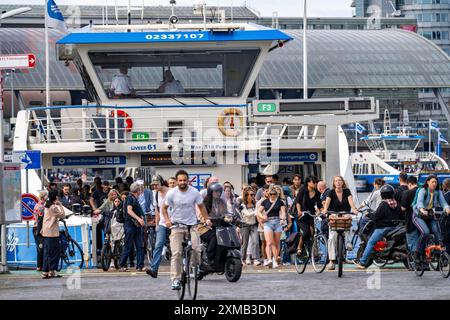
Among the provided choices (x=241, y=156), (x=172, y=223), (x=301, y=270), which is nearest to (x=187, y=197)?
(x=172, y=223)

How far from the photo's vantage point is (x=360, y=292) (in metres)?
18.4

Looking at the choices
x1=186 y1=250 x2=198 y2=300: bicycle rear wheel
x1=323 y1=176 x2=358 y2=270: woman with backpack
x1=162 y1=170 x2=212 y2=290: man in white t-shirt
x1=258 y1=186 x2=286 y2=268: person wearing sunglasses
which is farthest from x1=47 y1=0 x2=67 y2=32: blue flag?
x1=162 y1=170 x2=212 y2=290: man in white t-shirt

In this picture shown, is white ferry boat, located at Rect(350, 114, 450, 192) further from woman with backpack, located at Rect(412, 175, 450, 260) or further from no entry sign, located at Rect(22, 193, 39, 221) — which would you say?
woman with backpack, located at Rect(412, 175, 450, 260)

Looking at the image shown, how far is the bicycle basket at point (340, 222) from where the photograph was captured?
71.7 feet

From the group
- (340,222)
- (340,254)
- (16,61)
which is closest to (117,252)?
(16,61)

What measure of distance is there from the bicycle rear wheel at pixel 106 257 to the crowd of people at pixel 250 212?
31cm

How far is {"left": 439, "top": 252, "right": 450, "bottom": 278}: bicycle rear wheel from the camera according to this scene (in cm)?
2091

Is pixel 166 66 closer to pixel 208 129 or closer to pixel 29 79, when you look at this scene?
pixel 208 129

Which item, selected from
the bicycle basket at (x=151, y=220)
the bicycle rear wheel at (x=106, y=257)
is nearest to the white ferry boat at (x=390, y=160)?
the bicycle basket at (x=151, y=220)

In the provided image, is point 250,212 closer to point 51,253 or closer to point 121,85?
point 51,253

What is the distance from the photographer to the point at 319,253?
23250 millimetres

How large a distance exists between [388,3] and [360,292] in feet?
563

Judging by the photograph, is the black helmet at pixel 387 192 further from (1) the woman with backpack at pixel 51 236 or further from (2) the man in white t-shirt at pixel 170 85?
(2) the man in white t-shirt at pixel 170 85

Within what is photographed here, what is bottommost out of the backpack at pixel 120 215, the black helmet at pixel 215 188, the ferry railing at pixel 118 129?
the backpack at pixel 120 215
